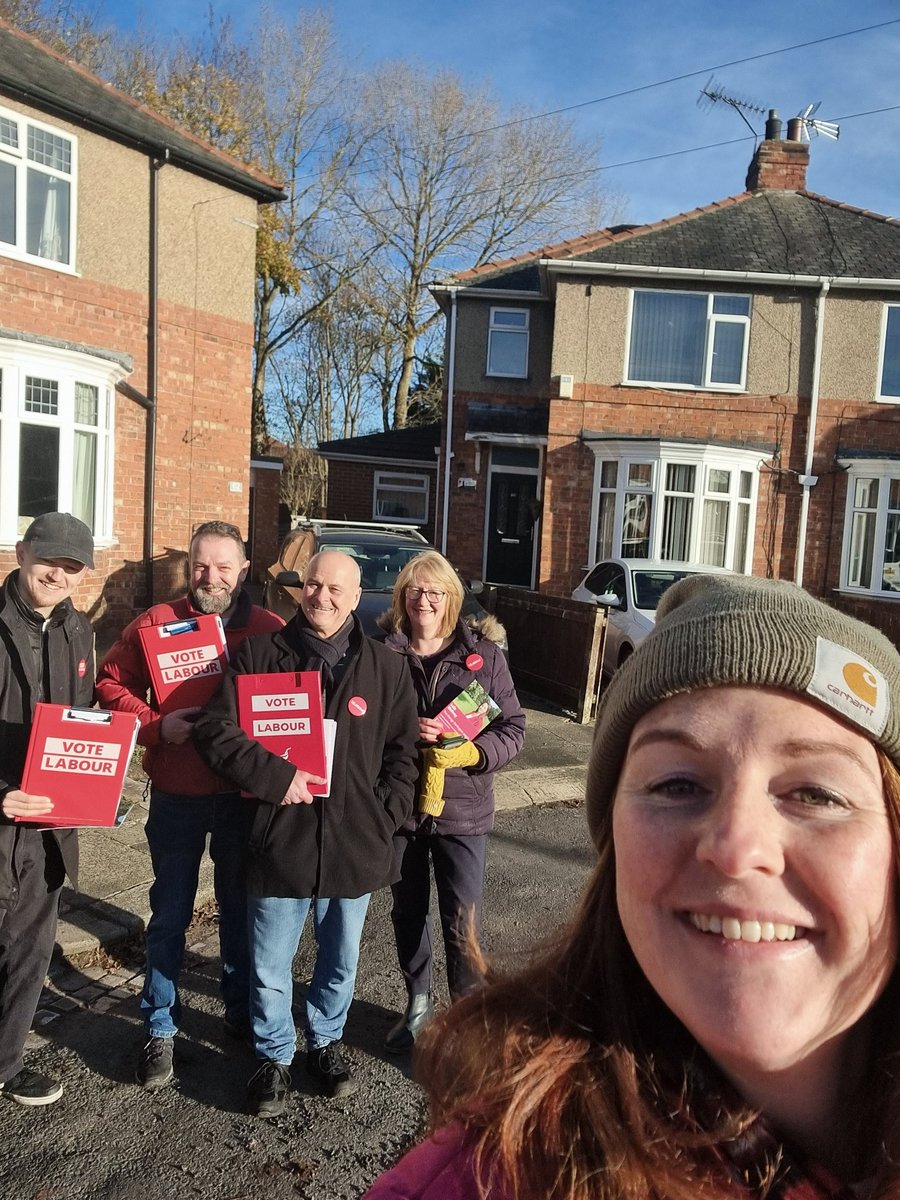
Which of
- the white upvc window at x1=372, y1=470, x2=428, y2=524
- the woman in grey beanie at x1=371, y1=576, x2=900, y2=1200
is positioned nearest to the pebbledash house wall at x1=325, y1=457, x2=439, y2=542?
the white upvc window at x1=372, y1=470, x2=428, y2=524

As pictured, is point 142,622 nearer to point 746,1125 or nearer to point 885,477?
point 746,1125

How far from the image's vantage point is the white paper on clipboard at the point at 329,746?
3167 millimetres

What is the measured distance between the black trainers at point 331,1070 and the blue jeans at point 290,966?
0.03 m

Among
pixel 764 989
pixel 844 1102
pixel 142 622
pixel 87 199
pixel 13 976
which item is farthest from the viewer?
pixel 87 199

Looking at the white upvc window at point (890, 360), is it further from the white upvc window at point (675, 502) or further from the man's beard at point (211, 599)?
the man's beard at point (211, 599)

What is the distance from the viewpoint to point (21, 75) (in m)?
11.3

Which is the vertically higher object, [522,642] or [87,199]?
[87,199]

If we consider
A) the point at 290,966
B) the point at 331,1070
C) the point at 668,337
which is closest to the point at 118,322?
the point at 668,337

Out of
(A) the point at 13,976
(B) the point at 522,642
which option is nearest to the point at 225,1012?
(A) the point at 13,976

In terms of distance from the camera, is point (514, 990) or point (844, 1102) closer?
point (844, 1102)

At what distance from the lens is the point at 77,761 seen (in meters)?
3.12

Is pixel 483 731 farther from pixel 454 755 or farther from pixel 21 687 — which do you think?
pixel 21 687

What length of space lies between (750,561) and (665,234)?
683cm

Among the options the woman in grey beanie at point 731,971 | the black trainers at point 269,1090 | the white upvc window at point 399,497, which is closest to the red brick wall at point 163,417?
the black trainers at point 269,1090
